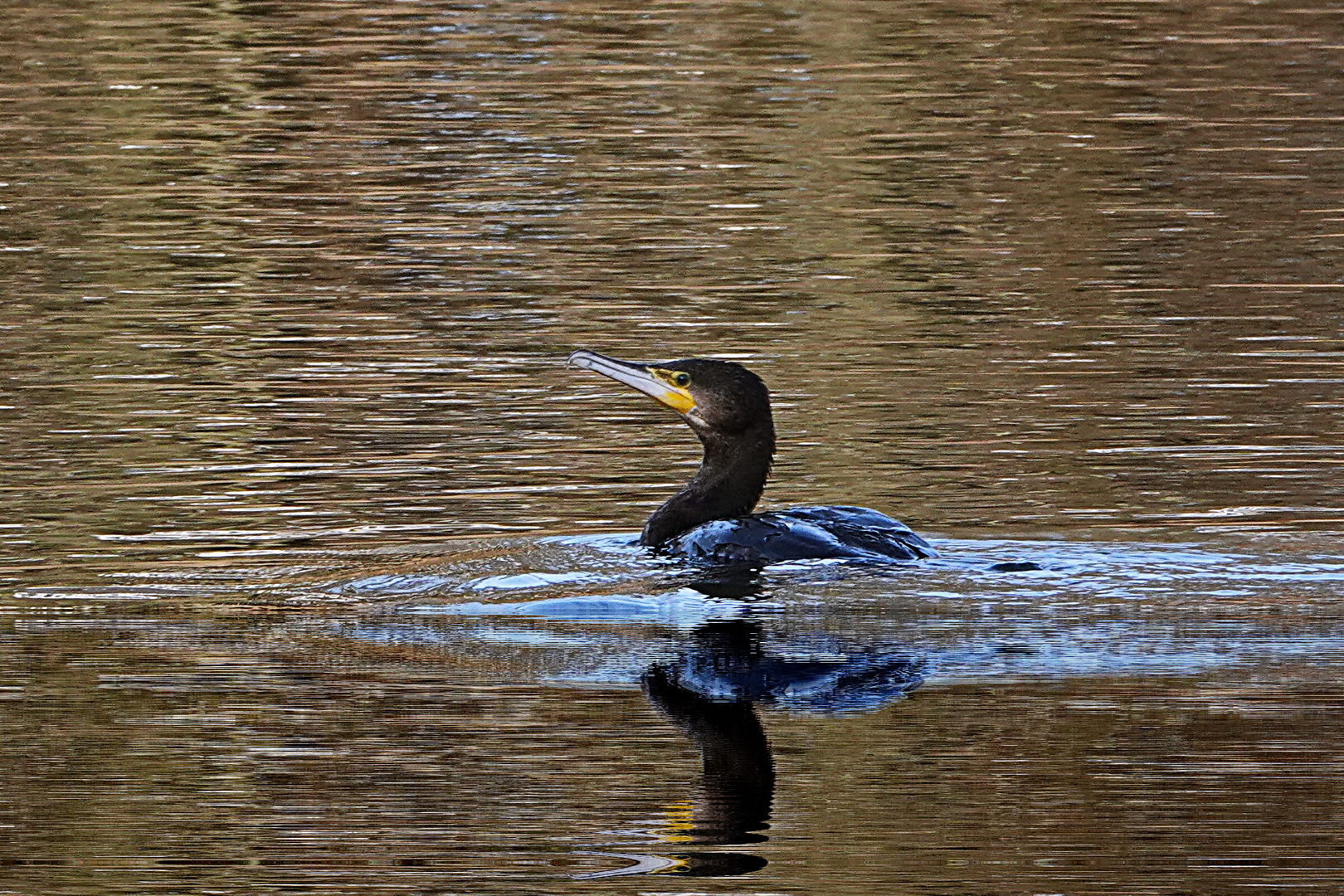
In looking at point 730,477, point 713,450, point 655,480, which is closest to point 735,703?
point 730,477

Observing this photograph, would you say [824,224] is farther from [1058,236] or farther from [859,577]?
[859,577]

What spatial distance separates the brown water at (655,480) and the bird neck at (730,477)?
38cm

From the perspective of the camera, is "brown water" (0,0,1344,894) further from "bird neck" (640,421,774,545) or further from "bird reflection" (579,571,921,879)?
"bird neck" (640,421,774,545)

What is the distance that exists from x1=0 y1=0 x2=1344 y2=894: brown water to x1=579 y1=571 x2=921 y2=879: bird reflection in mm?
25

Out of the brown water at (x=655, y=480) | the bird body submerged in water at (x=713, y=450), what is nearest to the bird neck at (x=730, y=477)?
the bird body submerged in water at (x=713, y=450)

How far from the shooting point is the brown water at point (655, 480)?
7340mm

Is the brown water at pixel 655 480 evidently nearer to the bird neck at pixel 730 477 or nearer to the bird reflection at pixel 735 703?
the bird reflection at pixel 735 703

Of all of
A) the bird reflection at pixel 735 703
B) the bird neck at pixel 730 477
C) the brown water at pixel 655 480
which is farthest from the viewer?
the bird neck at pixel 730 477

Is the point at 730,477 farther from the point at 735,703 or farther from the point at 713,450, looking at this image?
the point at 735,703

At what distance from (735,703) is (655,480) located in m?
4.23

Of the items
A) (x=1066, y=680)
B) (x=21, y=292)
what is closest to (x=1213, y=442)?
(x=1066, y=680)

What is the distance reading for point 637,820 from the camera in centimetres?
723

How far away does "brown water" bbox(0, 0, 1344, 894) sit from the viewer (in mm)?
7340

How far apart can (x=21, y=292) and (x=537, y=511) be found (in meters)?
7.15
